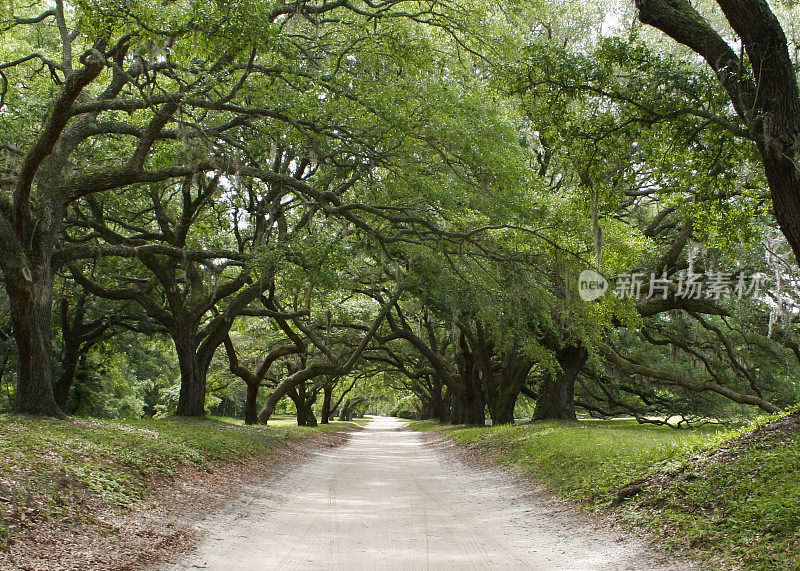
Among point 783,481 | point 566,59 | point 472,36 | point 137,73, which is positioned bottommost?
point 783,481

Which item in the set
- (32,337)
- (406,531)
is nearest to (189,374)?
(32,337)

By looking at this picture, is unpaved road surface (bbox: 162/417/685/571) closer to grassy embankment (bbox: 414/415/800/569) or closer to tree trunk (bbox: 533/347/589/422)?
grassy embankment (bbox: 414/415/800/569)

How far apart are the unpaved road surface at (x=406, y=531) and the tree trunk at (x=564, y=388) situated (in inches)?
335

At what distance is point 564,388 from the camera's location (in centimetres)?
1877

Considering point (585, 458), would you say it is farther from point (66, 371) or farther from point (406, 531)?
point (66, 371)

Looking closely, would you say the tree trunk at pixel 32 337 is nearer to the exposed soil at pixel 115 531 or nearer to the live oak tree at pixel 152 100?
the live oak tree at pixel 152 100

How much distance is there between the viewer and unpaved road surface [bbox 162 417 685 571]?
16.8 feet

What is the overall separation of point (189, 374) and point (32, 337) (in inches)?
268

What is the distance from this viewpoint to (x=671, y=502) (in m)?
6.12

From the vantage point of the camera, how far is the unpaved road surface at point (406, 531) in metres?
5.12

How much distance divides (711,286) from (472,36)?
8.07 m

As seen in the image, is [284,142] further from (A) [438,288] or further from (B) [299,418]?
(B) [299,418]

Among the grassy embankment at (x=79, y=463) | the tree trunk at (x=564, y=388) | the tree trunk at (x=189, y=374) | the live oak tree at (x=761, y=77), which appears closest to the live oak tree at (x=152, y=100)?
the grassy embankment at (x=79, y=463)

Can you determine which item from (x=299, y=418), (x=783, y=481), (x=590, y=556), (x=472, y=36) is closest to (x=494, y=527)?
(x=590, y=556)
